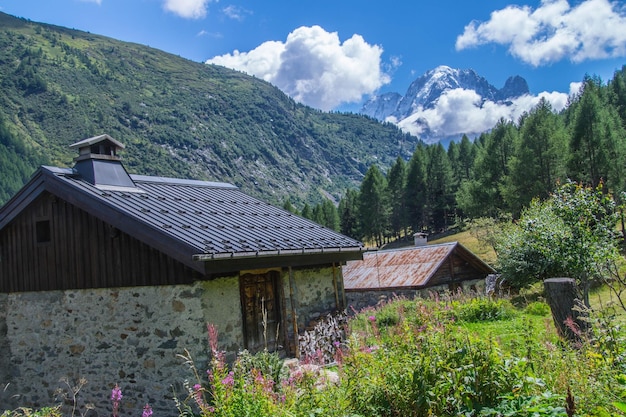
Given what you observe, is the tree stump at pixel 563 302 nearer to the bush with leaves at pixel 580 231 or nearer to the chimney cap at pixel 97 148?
the bush with leaves at pixel 580 231

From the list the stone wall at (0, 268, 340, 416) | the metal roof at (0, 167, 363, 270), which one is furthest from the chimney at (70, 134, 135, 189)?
the stone wall at (0, 268, 340, 416)

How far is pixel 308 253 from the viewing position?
11570mm

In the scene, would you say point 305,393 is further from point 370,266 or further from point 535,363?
point 370,266

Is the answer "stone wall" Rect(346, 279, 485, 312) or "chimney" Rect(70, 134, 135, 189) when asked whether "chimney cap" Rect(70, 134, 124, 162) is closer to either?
"chimney" Rect(70, 134, 135, 189)

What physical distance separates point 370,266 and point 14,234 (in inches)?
705

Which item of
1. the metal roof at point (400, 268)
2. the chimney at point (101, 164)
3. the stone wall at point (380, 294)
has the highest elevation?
the chimney at point (101, 164)

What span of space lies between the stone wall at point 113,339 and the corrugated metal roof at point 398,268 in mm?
12511

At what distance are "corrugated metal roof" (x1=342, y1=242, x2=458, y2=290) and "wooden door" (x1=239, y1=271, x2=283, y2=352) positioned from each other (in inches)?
447

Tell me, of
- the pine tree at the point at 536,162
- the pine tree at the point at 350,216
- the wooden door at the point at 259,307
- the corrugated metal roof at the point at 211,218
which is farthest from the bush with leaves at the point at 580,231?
the pine tree at the point at 350,216

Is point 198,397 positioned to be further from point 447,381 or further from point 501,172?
point 501,172

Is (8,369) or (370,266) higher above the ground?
(370,266)

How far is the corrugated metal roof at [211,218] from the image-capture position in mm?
9711

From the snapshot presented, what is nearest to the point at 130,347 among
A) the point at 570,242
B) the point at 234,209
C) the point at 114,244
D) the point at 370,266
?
the point at 114,244

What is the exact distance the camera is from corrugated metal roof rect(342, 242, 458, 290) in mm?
23297
